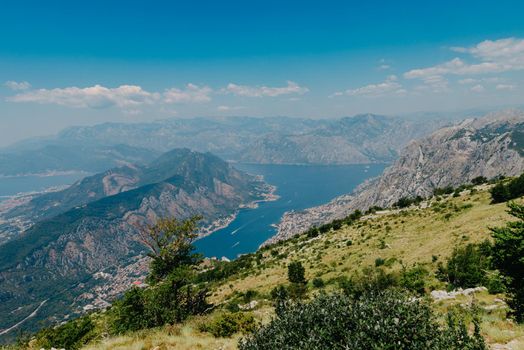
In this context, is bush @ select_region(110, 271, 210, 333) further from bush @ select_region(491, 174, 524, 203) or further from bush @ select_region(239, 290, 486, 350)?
bush @ select_region(491, 174, 524, 203)

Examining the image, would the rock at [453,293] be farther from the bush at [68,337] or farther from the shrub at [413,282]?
the bush at [68,337]

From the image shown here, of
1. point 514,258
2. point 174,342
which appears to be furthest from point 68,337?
point 514,258

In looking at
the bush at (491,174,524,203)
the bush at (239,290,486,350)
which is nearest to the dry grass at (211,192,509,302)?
the bush at (491,174,524,203)

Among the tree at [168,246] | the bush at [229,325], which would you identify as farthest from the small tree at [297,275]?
the bush at [229,325]

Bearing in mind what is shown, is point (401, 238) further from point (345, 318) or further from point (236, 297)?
point (345, 318)

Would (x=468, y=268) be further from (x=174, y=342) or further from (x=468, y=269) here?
(x=174, y=342)
